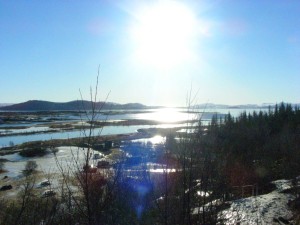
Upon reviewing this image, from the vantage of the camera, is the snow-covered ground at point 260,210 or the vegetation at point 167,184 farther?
the snow-covered ground at point 260,210

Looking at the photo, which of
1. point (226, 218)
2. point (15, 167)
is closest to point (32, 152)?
point (15, 167)

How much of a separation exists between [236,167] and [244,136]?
3702 centimetres

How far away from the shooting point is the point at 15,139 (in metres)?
96.5

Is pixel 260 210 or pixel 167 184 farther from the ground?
pixel 167 184

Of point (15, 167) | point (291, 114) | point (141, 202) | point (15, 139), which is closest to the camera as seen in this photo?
point (141, 202)

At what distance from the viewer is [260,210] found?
50.8ft

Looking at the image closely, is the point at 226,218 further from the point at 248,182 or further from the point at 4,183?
the point at 4,183

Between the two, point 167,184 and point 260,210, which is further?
point 167,184

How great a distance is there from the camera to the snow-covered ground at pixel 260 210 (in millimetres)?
14336

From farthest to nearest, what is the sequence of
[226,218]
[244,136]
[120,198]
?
1. [244,136]
2. [120,198]
3. [226,218]

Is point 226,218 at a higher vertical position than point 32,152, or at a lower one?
higher

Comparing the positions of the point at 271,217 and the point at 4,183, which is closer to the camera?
the point at 271,217

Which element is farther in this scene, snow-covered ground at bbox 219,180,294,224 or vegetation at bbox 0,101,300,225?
snow-covered ground at bbox 219,180,294,224

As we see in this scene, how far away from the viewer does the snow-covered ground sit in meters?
14.3
